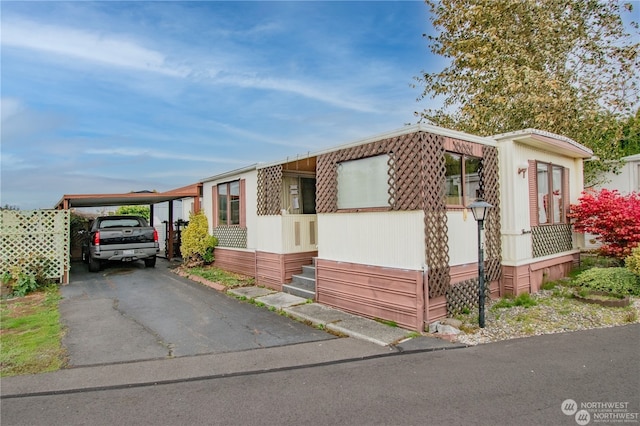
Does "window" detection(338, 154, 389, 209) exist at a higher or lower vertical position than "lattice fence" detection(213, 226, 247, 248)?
higher

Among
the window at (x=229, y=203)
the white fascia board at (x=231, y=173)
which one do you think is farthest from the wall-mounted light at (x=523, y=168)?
the window at (x=229, y=203)

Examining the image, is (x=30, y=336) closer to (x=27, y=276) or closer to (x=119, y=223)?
(x=27, y=276)

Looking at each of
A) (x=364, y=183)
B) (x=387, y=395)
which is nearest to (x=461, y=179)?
(x=364, y=183)

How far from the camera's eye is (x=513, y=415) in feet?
9.53

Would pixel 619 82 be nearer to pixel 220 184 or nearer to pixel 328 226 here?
pixel 328 226

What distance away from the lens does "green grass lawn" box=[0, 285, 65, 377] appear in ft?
14.0

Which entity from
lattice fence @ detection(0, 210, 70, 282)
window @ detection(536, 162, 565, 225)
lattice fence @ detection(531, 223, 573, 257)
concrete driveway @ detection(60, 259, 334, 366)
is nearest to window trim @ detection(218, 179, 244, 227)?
concrete driveway @ detection(60, 259, 334, 366)

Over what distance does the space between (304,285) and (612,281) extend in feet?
20.4

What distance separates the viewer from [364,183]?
20.4ft

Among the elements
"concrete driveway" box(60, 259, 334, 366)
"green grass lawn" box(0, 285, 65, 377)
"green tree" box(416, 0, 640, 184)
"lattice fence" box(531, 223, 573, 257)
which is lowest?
"concrete driveway" box(60, 259, 334, 366)

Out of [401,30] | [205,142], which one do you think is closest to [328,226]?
[401,30]

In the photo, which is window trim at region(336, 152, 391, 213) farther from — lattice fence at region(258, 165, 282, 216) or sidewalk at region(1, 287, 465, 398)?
lattice fence at region(258, 165, 282, 216)

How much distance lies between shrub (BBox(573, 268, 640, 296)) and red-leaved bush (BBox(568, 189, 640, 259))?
2.90ft

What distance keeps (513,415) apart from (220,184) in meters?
9.89
